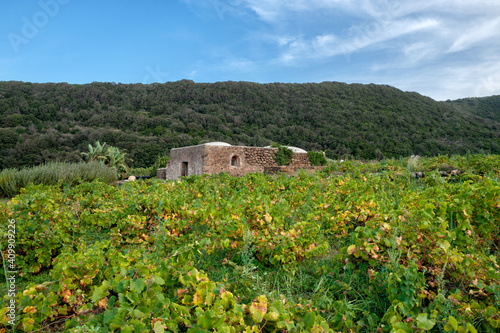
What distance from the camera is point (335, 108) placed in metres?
44.3

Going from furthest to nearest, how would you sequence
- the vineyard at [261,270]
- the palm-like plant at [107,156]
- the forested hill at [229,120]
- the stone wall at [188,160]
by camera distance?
the forested hill at [229,120] → the palm-like plant at [107,156] → the stone wall at [188,160] → the vineyard at [261,270]

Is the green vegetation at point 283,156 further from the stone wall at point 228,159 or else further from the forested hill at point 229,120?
the forested hill at point 229,120

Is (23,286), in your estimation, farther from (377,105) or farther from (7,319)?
(377,105)

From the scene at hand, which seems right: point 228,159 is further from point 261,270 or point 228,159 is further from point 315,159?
point 261,270

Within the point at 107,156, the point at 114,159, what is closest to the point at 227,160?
the point at 114,159

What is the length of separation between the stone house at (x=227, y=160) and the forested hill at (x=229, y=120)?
16.9 metres

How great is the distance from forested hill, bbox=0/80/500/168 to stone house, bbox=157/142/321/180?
16927mm

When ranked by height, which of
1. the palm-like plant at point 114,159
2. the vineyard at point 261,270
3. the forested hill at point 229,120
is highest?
the forested hill at point 229,120

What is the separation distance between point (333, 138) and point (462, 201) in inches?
1307

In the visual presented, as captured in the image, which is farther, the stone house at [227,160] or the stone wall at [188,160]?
the stone wall at [188,160]

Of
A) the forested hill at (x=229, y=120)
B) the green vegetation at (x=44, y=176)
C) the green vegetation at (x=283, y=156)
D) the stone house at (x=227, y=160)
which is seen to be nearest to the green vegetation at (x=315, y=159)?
the stone house at (x=227, y=160)

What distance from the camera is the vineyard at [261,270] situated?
1.37 m

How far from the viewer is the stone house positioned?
38.1 ft

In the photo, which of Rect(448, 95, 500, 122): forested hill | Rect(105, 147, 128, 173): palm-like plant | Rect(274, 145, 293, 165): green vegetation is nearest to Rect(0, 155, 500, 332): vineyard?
Rect(274, 145, 293, 165): green vegetation
